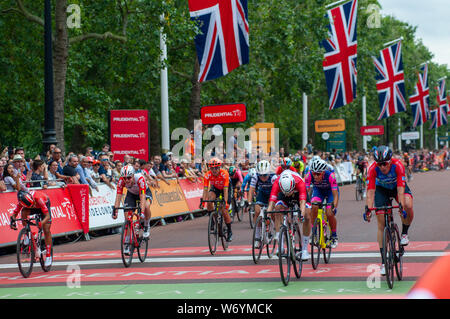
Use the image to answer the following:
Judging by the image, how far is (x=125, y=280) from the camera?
35.1 ft

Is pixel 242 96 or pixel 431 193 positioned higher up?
pixel 242 96

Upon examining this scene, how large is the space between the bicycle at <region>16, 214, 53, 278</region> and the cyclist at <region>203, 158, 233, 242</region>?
3499 millimetres

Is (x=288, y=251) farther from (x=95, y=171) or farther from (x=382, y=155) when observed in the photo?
(x=95, y=171)

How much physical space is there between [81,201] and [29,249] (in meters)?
5.53

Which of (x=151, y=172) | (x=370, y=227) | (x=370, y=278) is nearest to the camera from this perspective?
(x=370, y=278)

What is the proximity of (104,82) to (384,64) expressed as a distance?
20018mm

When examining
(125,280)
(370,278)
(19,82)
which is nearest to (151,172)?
(125,280)

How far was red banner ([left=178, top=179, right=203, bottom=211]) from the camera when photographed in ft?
76.3

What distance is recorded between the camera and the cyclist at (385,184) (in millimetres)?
9672

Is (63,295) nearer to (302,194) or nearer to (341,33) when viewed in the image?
(302,194)

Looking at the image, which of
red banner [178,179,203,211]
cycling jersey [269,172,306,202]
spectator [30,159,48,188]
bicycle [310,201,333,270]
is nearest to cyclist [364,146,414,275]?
cycling jersey [269,172,306,202]

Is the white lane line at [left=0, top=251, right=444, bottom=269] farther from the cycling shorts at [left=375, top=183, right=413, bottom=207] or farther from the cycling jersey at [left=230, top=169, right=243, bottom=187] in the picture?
the cycling jersey at [left=230, top=169, right=243, bottom=187]

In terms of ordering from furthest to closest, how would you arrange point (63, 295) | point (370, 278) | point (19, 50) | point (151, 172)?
point (19, 50)
point (151, 172)
point (370, 278)
point (63, 295)

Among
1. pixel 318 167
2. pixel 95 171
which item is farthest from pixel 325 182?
pixel 95 171
